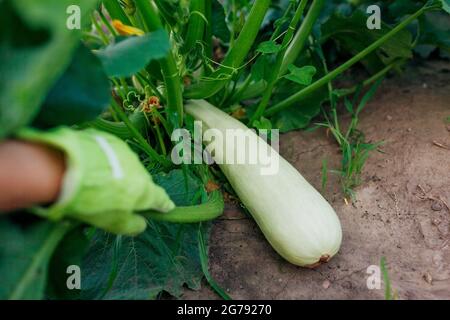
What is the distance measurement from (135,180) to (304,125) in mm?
869

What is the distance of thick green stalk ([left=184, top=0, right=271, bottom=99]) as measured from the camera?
1.39 meters

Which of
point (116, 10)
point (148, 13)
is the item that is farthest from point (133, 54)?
point (116, 10)

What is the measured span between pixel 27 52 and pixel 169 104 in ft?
2.18

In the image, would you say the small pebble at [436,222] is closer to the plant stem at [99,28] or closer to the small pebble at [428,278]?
the small pebble at [428,278]

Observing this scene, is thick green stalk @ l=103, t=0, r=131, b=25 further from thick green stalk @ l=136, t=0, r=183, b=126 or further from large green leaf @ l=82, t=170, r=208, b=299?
large green leaf @ l=82, t=170, r=208, b=299

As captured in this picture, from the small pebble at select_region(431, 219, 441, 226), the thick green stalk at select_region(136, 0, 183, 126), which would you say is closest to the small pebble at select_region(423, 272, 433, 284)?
the small pebble at select_region(431, 219, 441, 226)

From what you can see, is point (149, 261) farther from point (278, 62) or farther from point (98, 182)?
point (278, 62)

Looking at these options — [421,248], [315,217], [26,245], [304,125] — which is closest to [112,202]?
[26,245]

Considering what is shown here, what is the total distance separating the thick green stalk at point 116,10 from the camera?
141 cm

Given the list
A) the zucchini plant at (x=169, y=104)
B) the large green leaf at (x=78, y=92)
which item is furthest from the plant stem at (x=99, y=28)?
the large green leaf at (x=78, y=92)

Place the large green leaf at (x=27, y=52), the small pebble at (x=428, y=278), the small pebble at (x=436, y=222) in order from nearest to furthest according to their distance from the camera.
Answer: the large green leaf at (x=27, y=52) → the small pebble at (x=428, y=278) → the small pebble at (x=436, y=222)

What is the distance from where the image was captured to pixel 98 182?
848 millimetres

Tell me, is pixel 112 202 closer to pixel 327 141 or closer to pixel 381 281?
pixel 381 281

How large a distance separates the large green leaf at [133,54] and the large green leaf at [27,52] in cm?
16
